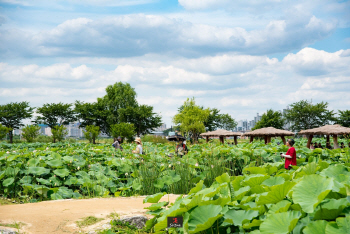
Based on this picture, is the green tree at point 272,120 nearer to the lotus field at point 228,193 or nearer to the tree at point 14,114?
the tree at point 14,114

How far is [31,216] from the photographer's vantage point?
3.51 m

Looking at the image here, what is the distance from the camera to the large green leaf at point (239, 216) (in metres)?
1.96

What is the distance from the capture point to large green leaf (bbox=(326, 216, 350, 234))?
1517 millimetres

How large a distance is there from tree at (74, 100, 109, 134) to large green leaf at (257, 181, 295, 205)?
46766 mm

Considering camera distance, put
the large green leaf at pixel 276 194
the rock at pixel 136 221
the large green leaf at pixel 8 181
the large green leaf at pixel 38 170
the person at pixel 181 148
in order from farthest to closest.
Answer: the person at pixel 181 148 → the large green leaf at pixel 38 170 → the large green leaf at pixel 8 181 → the rock at pixel 136 221 → the large green leaf at pixel 276 194

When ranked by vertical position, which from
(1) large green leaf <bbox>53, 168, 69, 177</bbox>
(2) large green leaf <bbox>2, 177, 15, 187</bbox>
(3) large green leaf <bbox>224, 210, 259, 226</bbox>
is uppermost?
(3) large green leaf <bbox>224, 210, 259, 226</bbox>

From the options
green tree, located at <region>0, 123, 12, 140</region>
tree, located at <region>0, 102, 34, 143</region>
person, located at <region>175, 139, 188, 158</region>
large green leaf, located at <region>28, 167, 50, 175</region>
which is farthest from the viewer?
tree, located at <region>0, 102, 34, 143</region>

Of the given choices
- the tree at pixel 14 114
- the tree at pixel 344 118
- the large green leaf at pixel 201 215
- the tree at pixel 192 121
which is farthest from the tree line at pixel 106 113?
the large green leaf at pixel 201 215

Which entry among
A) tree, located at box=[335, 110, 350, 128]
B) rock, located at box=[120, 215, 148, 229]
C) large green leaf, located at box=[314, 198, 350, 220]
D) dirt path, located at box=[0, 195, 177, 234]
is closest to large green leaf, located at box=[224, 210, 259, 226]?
large green leaf, located at box=[314, 198, 350, 220]

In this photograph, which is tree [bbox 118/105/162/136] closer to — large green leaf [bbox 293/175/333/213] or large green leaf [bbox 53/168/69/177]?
large green leaf [bbox 53/168/69/177]

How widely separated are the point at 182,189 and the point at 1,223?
3.23 m

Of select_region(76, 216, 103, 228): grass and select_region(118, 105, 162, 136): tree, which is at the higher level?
select_region(118, 105, 162, 136): tree

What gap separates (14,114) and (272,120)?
35954mm

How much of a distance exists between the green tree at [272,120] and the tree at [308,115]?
2.98 m
